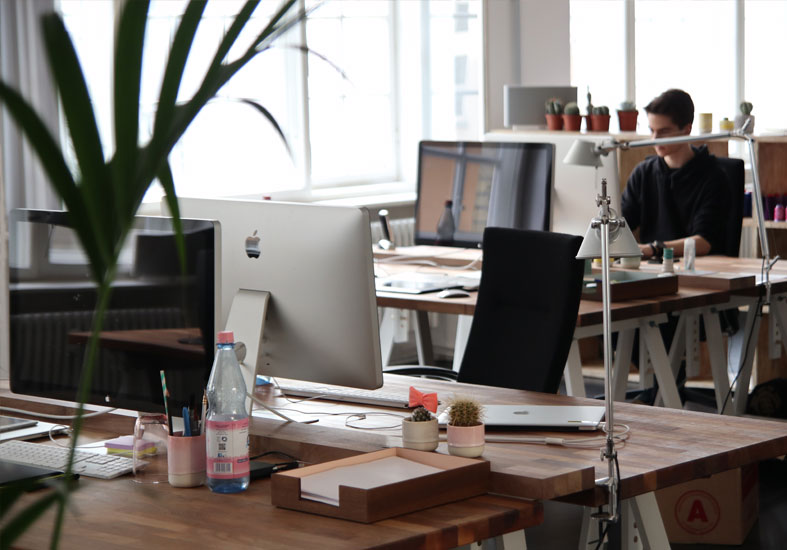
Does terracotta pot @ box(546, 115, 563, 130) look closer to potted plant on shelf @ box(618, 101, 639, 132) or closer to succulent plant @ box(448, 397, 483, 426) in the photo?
potted plant on shelf @ box(618, 101, 639, 132)

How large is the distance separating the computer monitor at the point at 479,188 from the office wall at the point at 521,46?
202 centimetres

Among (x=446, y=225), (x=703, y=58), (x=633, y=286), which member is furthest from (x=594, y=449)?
(x=703, y=58)

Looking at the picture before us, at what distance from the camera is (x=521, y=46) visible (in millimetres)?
6328

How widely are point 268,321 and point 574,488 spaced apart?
29.3 inches

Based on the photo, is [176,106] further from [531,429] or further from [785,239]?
[785,239]

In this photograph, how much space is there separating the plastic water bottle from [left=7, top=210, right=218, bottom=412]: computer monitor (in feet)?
0.43

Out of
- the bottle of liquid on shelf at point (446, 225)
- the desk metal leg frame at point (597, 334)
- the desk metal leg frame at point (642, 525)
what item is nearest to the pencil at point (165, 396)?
the desk metal leg frame at point (642, 525)

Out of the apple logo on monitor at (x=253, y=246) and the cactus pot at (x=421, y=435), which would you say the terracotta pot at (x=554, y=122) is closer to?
the apple logo on monitor at (x=253, y=246)

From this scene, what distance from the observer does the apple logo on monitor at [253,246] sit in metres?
2.18

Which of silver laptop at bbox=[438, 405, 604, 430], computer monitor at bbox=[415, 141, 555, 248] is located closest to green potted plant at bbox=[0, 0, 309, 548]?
silver laptop at bbox=[438, 405, 604, 430]

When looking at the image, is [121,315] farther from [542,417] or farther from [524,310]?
[524,310]

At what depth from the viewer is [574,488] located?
5.65 feet

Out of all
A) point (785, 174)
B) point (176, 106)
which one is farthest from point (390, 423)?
point (785, 174)

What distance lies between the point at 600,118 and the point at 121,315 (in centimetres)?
397
